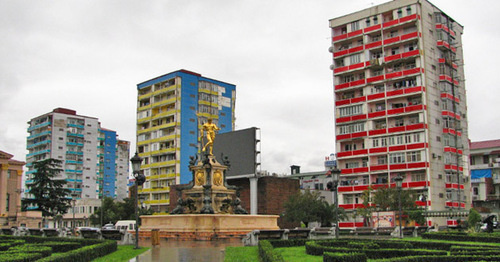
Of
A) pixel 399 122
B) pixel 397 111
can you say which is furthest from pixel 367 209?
pixel 397 111

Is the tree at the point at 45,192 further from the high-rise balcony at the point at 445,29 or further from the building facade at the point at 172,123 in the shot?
the high-rise balcony at the point at 445,29

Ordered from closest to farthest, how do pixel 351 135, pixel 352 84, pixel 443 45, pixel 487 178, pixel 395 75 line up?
pixel 395 75 → pixel 443 45 → pixel 351 135 → pixel 352 84 → pixel 487 178

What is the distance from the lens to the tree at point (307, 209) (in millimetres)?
59594

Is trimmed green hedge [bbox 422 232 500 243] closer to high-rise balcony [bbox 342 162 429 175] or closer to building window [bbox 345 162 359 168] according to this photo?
high-rise balcony [bbox 342 162 429 175]

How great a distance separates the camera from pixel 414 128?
6359 centimetres

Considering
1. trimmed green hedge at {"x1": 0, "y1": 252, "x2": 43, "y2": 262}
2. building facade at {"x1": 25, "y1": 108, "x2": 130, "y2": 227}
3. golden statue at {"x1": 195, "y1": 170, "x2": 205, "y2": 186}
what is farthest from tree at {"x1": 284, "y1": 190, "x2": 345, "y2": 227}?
building facade at {"x1": 25, "y1": 108, "x2": 130, "y2": 227}

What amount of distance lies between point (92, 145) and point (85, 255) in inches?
3931

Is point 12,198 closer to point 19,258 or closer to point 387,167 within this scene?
point 387,167

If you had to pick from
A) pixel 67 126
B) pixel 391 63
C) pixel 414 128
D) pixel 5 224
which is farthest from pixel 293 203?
pixel 67 126

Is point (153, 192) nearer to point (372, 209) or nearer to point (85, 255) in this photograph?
point (372, 209)

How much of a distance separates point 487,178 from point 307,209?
35938 millimetres

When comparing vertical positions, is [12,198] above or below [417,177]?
below

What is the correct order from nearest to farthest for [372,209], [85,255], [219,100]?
[85,255] → [372,209] → [219,100]

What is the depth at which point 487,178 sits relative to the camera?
3127 inches
